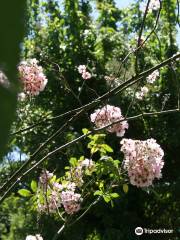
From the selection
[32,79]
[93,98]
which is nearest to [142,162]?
[32,79]

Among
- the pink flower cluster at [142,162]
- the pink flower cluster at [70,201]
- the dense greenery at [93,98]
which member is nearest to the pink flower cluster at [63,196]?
the pink flower cluster at [70,201]

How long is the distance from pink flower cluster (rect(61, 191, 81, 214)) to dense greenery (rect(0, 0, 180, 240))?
3293 millimetres

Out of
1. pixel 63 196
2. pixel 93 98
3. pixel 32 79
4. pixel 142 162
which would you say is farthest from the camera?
pixel 93 98

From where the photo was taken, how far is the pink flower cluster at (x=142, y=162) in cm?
208

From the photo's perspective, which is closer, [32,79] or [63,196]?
[32,79]

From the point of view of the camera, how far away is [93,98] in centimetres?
687

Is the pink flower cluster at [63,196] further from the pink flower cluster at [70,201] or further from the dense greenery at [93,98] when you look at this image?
the dense greenery at [93,98]

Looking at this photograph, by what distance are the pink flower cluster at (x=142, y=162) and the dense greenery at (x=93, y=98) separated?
3.55m

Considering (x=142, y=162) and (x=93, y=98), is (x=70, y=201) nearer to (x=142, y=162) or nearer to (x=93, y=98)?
(x=142, y=162)

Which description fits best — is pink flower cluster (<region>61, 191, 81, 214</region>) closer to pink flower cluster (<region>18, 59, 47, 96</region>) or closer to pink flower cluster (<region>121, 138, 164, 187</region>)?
pink flower cluster (<region>121, 138, 164, 187</region>)

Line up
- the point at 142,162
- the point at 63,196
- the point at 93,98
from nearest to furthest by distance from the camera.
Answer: the point at 142,162 < the point at 63,196 < the point at 93,98

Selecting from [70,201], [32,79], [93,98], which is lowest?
[70,201]

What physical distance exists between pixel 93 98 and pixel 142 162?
189 inches

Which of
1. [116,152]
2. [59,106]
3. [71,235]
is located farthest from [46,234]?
[59,106]
